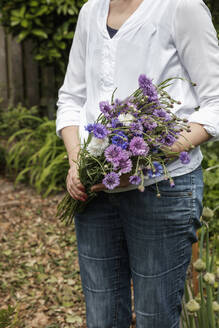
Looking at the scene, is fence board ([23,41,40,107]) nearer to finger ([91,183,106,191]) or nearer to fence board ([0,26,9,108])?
fence board ([0,26,9,108])

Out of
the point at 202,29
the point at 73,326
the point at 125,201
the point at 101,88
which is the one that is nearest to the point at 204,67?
the point at 202,29

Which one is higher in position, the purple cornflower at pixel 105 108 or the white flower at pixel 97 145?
the purple cornflower at pixel 105 108

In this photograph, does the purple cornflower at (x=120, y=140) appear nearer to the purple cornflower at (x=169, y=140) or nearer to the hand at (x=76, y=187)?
the purple cornflower at (x=169, y=140)

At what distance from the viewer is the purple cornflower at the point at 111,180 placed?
1.06 metres

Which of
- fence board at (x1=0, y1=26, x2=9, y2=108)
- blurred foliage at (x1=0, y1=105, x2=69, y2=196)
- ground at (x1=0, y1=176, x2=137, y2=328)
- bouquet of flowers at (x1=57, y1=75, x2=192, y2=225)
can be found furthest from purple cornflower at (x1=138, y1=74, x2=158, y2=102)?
fence board at (x1=0, y1=26, x2=9, y2=108)

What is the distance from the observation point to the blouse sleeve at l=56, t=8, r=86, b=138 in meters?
1.40

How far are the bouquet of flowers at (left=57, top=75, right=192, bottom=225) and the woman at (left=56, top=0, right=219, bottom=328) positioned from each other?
6 cm

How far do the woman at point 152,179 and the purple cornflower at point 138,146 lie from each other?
13 cm

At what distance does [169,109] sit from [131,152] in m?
0.19

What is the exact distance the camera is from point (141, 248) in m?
1.26

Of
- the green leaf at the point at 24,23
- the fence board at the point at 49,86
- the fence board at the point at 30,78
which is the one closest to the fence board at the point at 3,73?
the fence board at the point at 30,78

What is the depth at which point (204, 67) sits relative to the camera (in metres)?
1.15

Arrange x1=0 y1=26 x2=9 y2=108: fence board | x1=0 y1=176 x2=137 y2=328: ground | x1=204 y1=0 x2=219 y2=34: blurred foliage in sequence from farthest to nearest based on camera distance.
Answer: x1=0 y1=26 x2=9 y2=108: fence board
x1=0 y1=176 x2=137 y2=328: ground
x1=204 y1=0 x2=219 y2=34: blurred foliage

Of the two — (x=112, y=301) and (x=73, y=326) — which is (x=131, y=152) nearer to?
(x=112, y=301)
